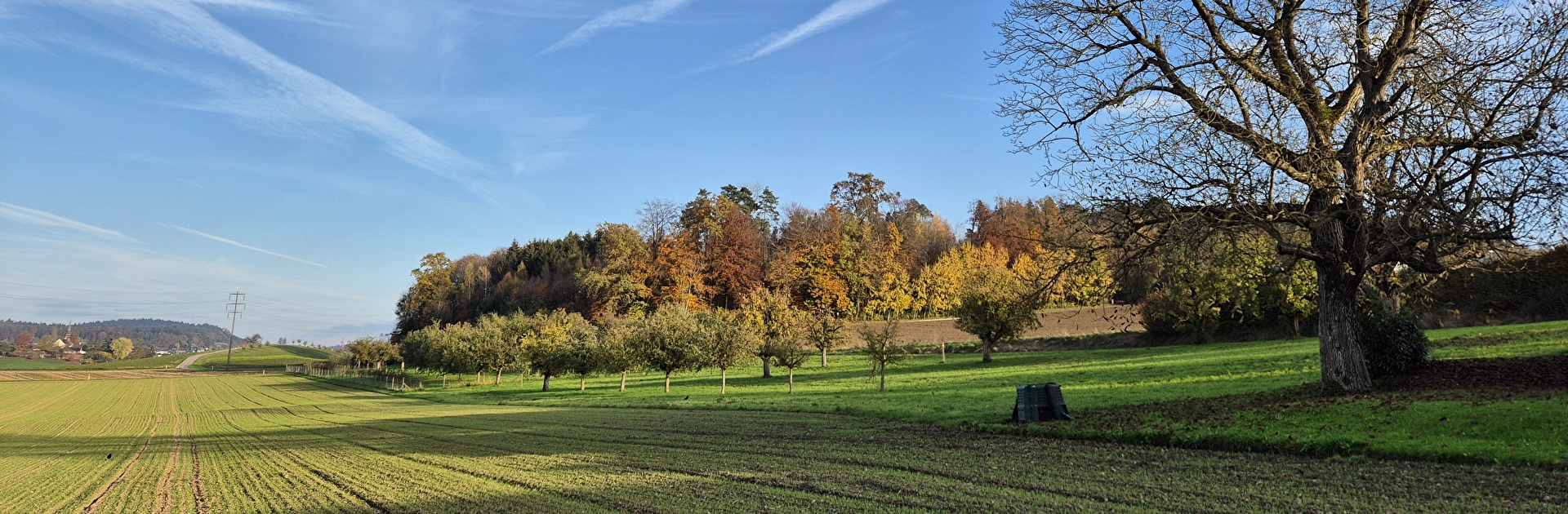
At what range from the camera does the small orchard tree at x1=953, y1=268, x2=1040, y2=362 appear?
42.4 meters

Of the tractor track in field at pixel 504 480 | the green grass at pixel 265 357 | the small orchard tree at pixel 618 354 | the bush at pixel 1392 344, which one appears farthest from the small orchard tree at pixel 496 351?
the green grass at pixel 265 357

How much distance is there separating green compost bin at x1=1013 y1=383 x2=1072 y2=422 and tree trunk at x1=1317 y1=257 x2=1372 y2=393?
5397 millimetres

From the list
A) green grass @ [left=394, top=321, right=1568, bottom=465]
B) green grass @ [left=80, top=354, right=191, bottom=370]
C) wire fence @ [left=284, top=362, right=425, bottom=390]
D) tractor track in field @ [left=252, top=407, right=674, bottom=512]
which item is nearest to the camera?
tractor track in field @ [left=252, top=407, right=674, bottom=512]

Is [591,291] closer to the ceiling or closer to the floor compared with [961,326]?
closer to the ceiling

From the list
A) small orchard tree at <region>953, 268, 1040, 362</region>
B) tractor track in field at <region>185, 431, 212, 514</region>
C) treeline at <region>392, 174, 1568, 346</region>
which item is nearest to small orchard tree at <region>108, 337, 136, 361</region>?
treeline at <region>392, 174, 1568, 346</region>

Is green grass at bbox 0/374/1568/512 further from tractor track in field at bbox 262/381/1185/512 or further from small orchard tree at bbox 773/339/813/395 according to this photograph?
small orchard tree at bbox 773/339/813/395

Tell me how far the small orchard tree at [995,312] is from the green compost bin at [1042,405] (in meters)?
25.0

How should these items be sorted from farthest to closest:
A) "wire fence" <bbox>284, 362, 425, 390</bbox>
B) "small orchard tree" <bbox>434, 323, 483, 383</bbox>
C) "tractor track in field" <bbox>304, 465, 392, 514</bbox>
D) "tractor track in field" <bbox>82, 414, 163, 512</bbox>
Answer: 1. "wire fence" <bbox>284, 362, 425, 390</bbox>
2. "small orchard tree" <bbox>434, 323, 483, 383</bbox>
3. "tractor track in field" <bbox>82, 414, 163, 512</bbox>
4. "tractor track in field" <bbox>304, 465, 392, 514</bbox>

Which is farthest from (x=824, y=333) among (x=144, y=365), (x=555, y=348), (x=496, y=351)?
(x=144, y=365)

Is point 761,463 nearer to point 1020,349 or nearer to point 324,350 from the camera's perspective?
point 1020,349

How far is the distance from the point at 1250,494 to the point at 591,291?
69056mm

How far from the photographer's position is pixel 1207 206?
15.3 metres

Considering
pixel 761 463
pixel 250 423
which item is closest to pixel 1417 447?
pixel 761 463

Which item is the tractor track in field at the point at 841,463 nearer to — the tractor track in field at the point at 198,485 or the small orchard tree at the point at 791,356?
the tractor track in field at the point at 198,485
